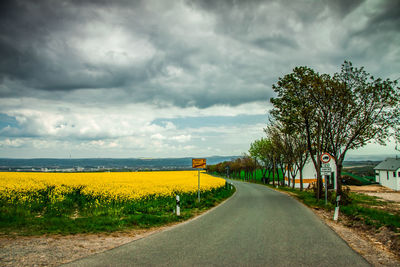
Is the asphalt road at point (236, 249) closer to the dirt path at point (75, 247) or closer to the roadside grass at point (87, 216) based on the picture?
the dirt path at point (75, 247)

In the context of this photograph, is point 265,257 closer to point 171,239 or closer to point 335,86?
point 171,239

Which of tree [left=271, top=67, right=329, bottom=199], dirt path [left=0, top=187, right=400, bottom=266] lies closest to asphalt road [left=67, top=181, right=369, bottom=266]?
dirt path [left=0, top=187, right=400, bottom=266]

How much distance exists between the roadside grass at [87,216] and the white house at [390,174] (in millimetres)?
52101

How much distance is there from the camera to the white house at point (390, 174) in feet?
178

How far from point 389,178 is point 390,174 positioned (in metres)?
1.06

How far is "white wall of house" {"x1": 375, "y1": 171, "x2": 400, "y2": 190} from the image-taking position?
54156 millimetres

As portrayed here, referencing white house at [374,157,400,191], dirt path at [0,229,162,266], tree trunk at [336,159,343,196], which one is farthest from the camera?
white house at [374,157,400,191]

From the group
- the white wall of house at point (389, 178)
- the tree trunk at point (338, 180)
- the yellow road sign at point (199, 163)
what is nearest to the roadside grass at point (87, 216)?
the yellow road sign at point (199, 163)

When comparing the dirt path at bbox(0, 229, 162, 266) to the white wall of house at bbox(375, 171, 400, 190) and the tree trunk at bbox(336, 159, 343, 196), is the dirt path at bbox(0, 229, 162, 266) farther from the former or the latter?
the white wall of house at bbox(375, 171, 400, 190)

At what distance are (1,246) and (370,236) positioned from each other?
38.4 feet

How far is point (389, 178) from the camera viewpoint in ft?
189

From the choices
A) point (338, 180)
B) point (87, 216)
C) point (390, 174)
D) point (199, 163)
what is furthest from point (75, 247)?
point (390, 174)

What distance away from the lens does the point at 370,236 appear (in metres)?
9.95

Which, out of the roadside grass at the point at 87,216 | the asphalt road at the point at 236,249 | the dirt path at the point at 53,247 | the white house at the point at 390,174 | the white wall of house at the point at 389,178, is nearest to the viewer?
the asphalt road at the point at 236,249
